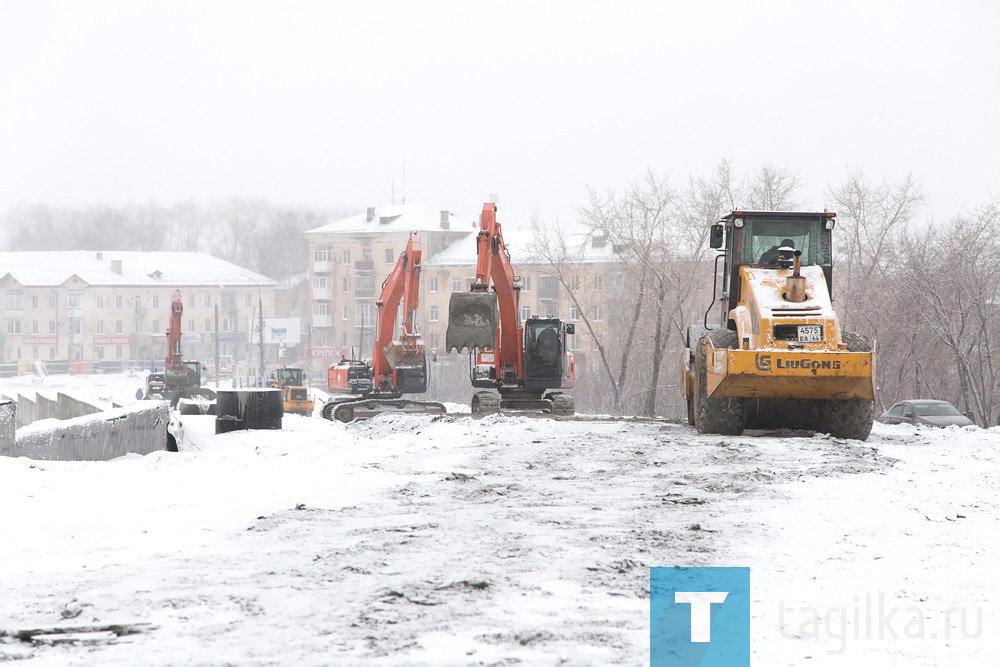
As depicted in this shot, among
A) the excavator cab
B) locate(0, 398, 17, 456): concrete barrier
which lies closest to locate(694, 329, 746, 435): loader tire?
locate(0, 398, 17, 456): concrete barrier

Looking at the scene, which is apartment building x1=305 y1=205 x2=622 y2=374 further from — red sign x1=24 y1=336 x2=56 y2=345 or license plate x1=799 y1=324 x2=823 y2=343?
license plate x1=799 y1=324 x2=823 y2=343

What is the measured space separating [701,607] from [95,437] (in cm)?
1024

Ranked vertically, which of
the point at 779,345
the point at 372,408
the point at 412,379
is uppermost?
the point at 779,345

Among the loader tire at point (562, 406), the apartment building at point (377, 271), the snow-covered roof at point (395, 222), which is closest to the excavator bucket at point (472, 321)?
the loader tire at point (562, 406)

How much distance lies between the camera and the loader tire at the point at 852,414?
1324cm

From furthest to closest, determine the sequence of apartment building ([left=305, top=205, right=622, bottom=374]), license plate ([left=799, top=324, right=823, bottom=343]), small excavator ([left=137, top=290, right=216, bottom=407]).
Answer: apartment building ([left=305, top=205, right=622, bottom=374]), small excavator ([left=137, top=290, right=216, bottom=407]), license plate ([left=799, top=324, right=823, bottom=343])

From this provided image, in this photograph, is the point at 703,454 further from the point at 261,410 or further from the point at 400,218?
the point at 400,218

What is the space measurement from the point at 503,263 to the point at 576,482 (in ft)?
40.7

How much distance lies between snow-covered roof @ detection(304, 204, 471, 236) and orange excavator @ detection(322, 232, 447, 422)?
6164cm

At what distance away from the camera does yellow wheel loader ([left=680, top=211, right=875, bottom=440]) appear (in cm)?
1247

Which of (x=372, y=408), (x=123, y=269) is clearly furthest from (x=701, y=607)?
(x=123, y=269)

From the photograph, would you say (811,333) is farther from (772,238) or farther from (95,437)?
(95,437)

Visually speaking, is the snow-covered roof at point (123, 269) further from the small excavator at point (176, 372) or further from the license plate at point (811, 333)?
the license plate at point (811, 333)

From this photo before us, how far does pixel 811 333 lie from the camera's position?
12.8 meters
